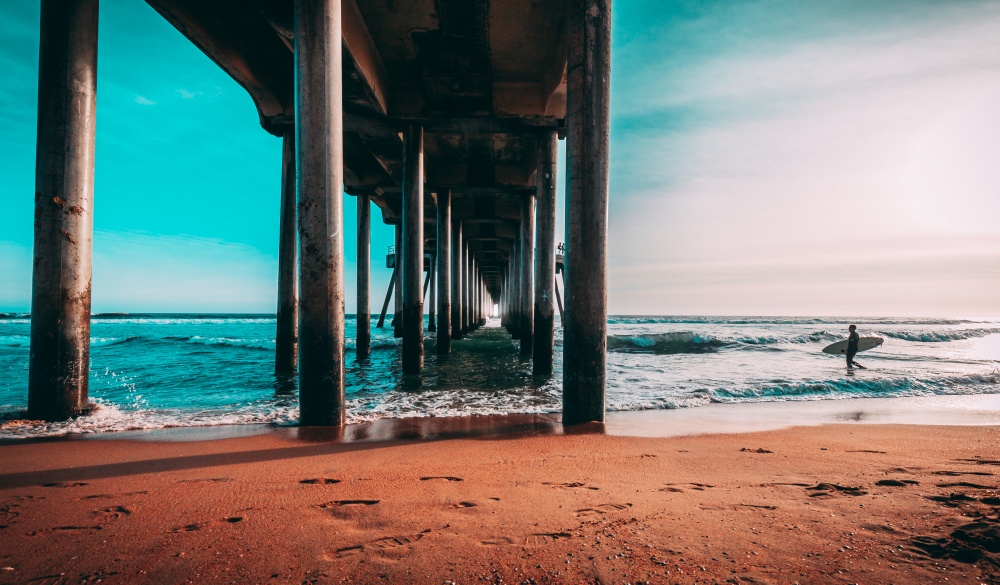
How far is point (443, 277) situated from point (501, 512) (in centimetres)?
1302

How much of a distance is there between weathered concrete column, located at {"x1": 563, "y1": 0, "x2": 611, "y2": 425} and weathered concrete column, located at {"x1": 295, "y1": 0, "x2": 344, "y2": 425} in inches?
89.7

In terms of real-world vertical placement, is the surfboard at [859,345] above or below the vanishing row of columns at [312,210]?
below

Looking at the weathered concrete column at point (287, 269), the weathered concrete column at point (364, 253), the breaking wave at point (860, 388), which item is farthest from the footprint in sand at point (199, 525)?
the weathered concrete column at point (364, 253)

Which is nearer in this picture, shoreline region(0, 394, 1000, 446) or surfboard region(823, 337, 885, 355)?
shoreline region(0, 394, 1000, 446)

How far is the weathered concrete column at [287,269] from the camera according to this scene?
9.09m

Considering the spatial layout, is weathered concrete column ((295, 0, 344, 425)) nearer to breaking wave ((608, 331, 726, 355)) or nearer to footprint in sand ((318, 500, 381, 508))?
footprint in sand ((318, 500, 381, 508))

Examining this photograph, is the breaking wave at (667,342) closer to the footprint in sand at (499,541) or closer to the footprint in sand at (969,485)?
the footprint in sand at (969,485)

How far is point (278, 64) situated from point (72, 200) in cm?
550

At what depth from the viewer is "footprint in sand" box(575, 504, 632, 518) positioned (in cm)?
218

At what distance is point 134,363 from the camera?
12.0m

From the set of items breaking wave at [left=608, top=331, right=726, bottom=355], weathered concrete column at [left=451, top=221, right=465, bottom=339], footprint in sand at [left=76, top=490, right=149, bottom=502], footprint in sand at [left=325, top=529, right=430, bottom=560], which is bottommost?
breaking wave at [left=608, top=331, right=726, bottom=355]

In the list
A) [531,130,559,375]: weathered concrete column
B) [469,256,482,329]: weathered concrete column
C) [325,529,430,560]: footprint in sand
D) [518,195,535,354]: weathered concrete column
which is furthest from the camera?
[469,256,482,329]: weathered concrete column

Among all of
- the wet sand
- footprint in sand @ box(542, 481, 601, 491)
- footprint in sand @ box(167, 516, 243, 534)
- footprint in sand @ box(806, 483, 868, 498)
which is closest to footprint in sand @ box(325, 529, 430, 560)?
the wet sand

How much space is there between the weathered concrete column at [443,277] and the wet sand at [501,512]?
10674mm
